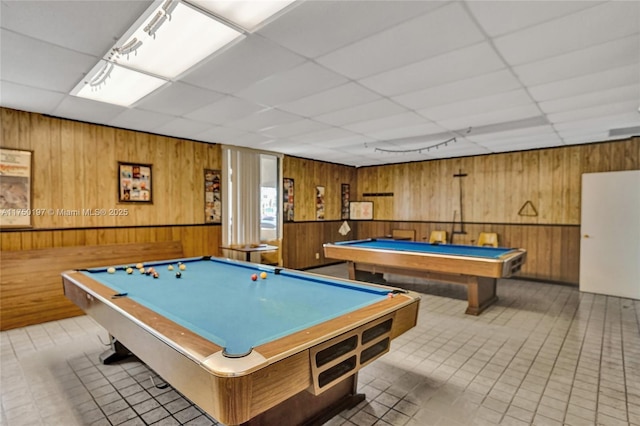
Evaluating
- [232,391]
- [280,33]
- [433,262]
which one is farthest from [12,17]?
[433,262]

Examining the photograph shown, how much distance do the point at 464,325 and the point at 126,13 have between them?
13.6ft

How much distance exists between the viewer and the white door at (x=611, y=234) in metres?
4.93

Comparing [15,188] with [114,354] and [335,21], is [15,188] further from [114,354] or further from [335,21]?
[335,21]

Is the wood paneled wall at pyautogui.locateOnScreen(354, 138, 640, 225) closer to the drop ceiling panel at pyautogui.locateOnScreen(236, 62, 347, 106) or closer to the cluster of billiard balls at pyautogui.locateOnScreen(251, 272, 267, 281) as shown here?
the drop ceiling panel at pyautogui.locateOnScreen(236, 62, 347, 106)

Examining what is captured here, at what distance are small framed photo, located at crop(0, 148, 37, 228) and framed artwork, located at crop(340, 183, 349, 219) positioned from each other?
5.88 metres

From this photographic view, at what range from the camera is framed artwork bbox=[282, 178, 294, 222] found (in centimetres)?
674

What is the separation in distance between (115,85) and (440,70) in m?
2.93

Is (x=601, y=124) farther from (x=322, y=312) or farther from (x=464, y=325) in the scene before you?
(x=322, y=312)

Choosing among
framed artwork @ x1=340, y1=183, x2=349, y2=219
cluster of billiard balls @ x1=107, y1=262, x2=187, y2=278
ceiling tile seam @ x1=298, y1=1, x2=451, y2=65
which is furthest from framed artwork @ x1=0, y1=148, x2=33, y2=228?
framed artwork @ x1=340, y1=183, x2=349, y2=219

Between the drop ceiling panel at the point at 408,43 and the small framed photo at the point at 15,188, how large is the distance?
12.2ft

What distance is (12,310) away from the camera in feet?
12.0

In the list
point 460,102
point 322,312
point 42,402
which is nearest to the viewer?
point 322,312

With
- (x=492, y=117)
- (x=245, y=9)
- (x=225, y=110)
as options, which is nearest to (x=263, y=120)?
(x=225, y=110)

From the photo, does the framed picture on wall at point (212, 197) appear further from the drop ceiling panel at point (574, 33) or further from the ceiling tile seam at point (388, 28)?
the drop ceiling panel at point (574, 33)
